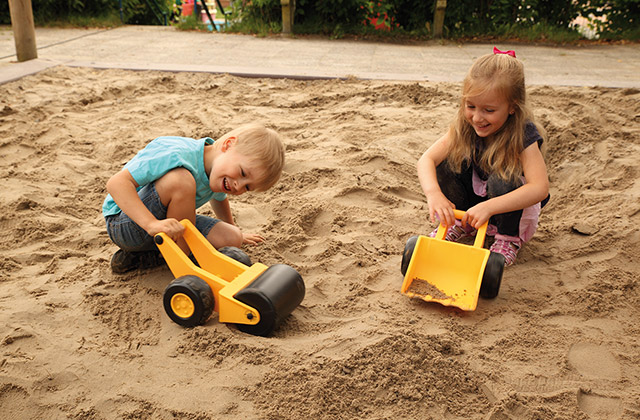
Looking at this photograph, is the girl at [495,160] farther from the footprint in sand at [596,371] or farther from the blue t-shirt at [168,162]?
the blue t-shirt at [168,162]

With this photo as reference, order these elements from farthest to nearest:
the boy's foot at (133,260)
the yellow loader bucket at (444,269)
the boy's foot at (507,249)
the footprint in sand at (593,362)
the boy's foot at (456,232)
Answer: the boy's foot at (456,232)
the boy's foot at (507,249)
the boy's foot at (133,260)
the yellow loader bucket at (444,269)
the footprint in sand at (593,362)

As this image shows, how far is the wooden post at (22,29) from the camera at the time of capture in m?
4.98

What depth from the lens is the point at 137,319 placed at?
1.86 metres

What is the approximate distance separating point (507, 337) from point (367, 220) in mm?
937

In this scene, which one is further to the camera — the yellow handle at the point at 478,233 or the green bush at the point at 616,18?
the green bush at the point at 616,18

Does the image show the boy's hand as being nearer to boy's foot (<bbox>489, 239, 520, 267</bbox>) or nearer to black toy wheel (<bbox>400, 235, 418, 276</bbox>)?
black toy wheel (<bbox>400, 235, 418, 276</bbox>)

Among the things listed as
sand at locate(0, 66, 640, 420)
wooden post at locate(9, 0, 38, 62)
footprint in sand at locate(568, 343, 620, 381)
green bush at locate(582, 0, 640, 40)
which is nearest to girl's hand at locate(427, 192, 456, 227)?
sand at locate(0, 66, 640, 420)

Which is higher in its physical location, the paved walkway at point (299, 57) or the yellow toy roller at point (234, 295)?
the paved walkway at point (299, 57)

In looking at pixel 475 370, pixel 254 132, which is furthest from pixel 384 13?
pixel 475 370

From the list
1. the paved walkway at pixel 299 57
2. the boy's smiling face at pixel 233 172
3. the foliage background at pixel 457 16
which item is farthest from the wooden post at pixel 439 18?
the boy's smiling face at pixel 233 172

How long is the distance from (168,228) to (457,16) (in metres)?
6.71

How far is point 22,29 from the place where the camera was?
4.99 meters

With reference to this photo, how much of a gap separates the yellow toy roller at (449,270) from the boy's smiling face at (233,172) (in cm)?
63

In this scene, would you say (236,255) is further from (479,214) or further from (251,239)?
(479,214)
